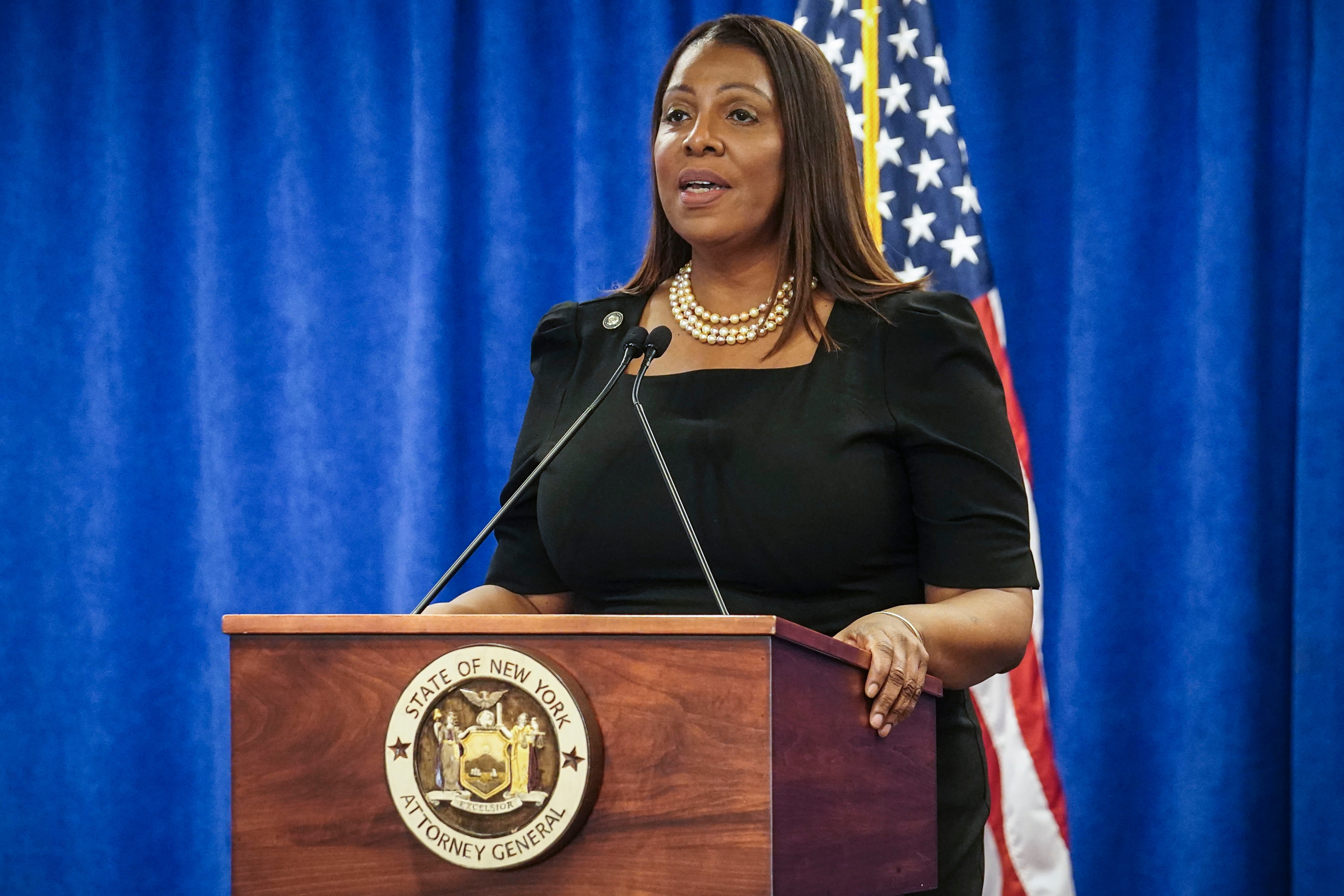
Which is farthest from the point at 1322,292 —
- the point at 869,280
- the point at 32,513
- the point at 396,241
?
the point at 32,513

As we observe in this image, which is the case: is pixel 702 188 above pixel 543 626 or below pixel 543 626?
above

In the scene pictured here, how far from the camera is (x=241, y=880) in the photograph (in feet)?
3.66

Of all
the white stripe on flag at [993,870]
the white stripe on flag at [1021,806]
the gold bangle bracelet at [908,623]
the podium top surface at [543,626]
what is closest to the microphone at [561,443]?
the podium top surface at [543,626]

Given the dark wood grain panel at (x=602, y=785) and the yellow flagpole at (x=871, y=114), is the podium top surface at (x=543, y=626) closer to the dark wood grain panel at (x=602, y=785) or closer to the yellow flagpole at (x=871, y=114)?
the dark wood grain panel at (x=602, y=785)

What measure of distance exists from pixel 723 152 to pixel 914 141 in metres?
1.35

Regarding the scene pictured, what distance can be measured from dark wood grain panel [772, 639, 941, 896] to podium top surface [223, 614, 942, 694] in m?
0.02

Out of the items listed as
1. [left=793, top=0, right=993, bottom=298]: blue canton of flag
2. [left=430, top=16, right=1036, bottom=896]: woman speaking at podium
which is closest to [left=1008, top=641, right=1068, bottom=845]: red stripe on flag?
[left=793, top=0, right=993, bottom=298]: blue canton of flag

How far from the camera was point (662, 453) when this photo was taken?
1548mm

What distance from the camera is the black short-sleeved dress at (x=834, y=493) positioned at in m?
1.46

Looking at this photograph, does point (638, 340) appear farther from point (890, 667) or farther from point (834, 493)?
point (890, 667)

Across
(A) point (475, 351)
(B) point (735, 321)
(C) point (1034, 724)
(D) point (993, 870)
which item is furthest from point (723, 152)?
(A) point (475, 351)

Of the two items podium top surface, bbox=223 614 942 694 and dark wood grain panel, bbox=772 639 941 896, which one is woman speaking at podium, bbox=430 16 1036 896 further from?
podium top surface, bbox=223 614 942 694

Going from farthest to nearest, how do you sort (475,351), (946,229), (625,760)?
1. (475,351)
2. (946,229)
3. (625,760)

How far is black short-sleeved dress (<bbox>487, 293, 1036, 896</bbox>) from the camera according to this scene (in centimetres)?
146
